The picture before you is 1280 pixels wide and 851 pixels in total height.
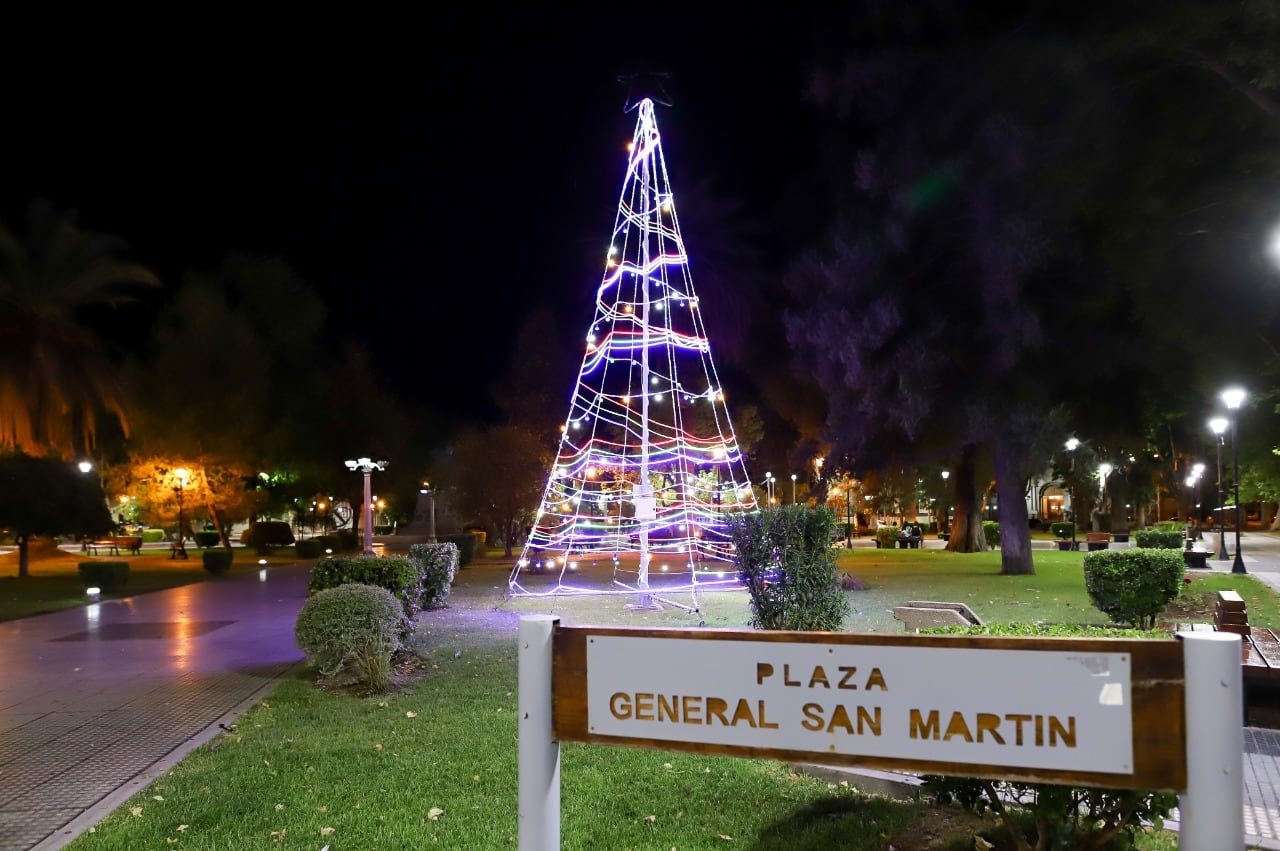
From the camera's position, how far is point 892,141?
2308cm

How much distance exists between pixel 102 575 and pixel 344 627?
50.6 feet

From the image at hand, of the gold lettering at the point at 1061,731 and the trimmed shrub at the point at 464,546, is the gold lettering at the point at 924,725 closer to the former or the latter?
the gold lettering at the point at 1061,731

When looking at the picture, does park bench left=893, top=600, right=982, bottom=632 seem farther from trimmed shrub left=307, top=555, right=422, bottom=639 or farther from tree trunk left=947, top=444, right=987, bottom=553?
tree trunk left=947, top=444, right=987, bottom=553

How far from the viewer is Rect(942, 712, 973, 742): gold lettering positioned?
8.08ft

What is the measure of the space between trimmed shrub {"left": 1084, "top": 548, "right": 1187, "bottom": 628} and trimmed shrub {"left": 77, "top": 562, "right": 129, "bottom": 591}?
20435 millimetres

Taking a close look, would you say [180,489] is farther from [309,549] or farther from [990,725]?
[990,725]

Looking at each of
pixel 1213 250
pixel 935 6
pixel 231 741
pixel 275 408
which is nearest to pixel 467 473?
pixel 275 408

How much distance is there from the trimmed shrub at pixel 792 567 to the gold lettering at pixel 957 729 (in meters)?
6.34

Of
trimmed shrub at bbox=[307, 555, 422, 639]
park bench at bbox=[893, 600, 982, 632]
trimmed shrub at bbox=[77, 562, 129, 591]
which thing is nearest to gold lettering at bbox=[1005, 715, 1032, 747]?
park bench at bbox=[893, 600, 982, 632]

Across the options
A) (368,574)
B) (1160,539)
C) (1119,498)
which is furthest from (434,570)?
(1119,498)

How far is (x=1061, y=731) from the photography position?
240 centimetres

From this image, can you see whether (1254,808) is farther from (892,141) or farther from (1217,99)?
(892,141)

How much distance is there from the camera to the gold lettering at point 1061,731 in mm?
2389

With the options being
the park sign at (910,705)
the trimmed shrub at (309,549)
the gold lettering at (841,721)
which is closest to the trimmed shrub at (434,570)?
the park sign at (910,705)
